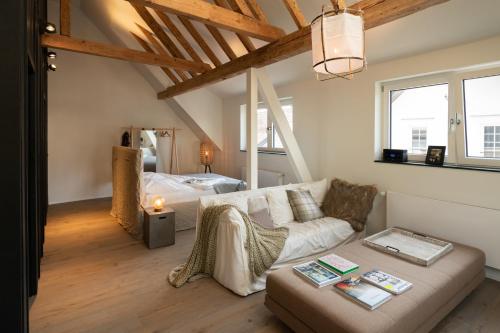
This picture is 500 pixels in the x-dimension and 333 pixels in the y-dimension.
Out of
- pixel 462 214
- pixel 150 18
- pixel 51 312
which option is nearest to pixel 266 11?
pixel 150 18

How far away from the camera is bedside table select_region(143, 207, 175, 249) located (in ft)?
11.3

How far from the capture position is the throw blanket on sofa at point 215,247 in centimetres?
251

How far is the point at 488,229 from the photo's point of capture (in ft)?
8.65

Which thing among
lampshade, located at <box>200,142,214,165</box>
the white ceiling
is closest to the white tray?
the white ceiling

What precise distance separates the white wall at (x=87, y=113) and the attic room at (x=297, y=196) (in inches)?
9.9

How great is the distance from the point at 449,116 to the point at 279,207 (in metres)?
2.14

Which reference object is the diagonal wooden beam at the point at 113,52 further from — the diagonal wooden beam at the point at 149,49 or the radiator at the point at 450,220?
the radiator at the point at 450,220

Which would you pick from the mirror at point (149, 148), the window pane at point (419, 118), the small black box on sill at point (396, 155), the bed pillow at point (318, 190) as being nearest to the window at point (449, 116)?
the window pane at point (419, 118)

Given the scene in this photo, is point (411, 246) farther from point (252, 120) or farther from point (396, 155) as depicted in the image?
point (252, 120)

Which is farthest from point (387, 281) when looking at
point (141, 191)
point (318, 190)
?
point (141, 191)

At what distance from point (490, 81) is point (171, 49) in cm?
444

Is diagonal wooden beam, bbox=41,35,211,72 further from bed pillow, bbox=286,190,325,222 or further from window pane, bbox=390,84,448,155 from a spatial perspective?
window pane, bbox=390,84,448,155

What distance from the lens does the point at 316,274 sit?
2.04 m

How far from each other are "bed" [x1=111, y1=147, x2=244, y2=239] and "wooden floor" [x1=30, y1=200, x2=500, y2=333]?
0.58 m
